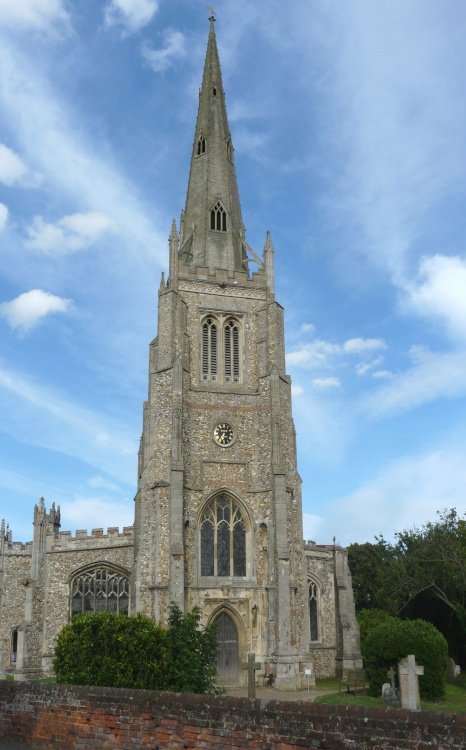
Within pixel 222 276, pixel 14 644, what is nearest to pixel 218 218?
pixel 222 276

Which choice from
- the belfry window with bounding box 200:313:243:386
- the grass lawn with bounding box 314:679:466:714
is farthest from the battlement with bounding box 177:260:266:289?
the grass lawn with bounding box 314:679:466:714

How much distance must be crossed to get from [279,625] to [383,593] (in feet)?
53.6

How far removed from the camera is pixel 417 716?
7531 mm

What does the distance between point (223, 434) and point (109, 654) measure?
13.6 metres

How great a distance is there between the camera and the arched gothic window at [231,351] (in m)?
33.1

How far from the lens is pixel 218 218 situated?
3712cm

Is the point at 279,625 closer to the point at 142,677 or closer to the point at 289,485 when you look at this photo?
the point at 289,485

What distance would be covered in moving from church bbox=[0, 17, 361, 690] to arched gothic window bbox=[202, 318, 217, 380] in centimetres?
6

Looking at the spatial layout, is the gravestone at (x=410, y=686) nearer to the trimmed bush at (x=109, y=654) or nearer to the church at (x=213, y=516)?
the trimmed bush at (x=109, y=654)

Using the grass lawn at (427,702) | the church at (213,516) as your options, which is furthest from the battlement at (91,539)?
the grass lawn at (427,702)

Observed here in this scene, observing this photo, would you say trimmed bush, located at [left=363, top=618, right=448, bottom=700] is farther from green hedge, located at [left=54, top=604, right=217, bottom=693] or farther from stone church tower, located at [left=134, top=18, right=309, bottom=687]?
green hedge, located at [left=54, top=604, right=217, bottom=693]

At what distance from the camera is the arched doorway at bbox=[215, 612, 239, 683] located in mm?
28844

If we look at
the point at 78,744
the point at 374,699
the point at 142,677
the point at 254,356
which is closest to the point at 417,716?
the point at 78,744

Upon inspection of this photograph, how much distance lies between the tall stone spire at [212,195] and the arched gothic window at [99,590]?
627 inches
